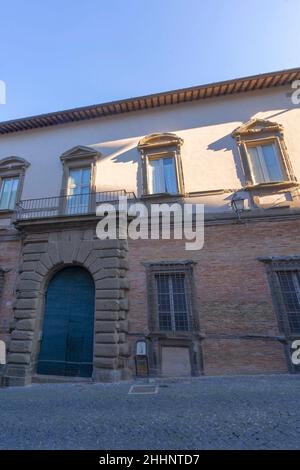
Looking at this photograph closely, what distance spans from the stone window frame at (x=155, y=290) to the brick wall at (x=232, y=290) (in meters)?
0.15

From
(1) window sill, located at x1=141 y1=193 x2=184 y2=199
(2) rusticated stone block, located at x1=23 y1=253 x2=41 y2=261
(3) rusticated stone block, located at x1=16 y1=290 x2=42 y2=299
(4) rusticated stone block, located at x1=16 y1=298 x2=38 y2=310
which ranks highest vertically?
(1) window sill, located at x1=141 y1=193 x2=184 y2=199

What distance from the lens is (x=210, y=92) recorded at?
30.4 feet

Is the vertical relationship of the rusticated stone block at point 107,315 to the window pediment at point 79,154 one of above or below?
below

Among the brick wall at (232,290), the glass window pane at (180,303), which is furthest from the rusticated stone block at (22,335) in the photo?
the glass window pane at (180,303)

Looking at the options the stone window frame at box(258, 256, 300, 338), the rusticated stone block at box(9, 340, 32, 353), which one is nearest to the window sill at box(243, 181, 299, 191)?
the stone window frame at box(258, 256, 300, 338)

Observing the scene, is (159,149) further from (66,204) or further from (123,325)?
(123,325)

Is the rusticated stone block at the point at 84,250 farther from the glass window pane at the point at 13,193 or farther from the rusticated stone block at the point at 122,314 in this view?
the glass window pane at the point at 13,193

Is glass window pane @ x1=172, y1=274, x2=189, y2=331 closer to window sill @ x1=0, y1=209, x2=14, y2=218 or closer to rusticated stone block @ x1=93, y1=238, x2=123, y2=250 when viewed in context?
rusticated stone block @ x1=93, y1=238, x2=123, y2=250

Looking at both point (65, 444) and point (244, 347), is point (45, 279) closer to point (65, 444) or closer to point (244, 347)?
point (65, 444)

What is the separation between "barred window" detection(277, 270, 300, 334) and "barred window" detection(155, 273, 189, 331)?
9.28 feet

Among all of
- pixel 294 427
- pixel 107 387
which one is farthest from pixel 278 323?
pixel 107 387

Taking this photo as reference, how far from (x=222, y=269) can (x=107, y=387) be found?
4.43 metres

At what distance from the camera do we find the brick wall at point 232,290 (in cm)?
620

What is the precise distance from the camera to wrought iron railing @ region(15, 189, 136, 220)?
8.45m
